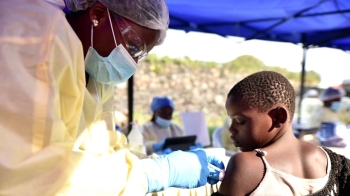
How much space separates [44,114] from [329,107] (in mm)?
5183

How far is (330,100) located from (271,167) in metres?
4.52

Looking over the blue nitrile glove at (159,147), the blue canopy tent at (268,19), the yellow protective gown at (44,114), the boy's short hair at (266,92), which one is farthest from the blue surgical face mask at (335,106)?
the yellow protective gown at (44,114)

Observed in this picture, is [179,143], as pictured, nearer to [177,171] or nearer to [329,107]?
[177,171]

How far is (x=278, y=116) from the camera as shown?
1.23 m

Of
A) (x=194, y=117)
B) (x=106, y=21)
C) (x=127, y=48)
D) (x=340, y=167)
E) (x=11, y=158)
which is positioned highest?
(x=106, y=21)

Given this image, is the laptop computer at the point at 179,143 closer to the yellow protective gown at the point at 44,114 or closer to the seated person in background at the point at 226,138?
the seated person in background at the point at 226,138

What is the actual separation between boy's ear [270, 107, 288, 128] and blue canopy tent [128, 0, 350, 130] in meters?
2.61

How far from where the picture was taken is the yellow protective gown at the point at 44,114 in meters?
0.88

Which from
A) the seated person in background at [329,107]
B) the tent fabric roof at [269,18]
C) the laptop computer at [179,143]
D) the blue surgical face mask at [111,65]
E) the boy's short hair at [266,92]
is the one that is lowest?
the laptop computer at [179,143]

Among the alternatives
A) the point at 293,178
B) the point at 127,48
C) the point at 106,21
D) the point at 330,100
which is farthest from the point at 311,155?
the point at 330,100

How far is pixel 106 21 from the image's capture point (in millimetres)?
1283

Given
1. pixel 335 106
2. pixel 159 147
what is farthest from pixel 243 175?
pixel 335 106

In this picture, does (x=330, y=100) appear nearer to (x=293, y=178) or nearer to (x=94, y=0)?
(x=293, y=178)

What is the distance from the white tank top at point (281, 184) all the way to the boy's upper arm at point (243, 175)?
0.07 ft
